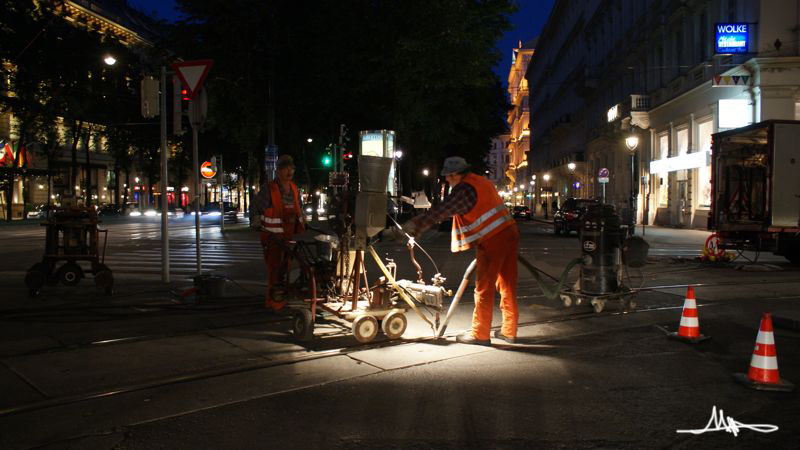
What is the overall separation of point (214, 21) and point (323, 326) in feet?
67.6

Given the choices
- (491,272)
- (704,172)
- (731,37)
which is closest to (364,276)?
(491,272)

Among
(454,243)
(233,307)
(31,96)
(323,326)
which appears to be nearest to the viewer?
(454,243)

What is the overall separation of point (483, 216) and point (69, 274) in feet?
23.9

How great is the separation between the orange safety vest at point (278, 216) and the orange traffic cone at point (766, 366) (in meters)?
5.56

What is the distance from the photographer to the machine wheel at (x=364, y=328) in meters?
6.68

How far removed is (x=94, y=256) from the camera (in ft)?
33.0

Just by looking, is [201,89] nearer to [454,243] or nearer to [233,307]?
[233,307]

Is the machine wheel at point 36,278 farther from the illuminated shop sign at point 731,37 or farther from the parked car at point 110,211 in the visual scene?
the parked car at point 110,211

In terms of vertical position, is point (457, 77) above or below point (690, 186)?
above

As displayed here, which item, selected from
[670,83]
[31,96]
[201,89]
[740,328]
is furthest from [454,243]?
[31,96]

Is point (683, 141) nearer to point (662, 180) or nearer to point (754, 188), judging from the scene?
point (662, 180)

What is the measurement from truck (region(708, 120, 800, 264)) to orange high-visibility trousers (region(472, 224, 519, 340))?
36.0 feet

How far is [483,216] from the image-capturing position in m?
6.59

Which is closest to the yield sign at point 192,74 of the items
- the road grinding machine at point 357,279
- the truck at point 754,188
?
the road grinding machine at point 357,279
